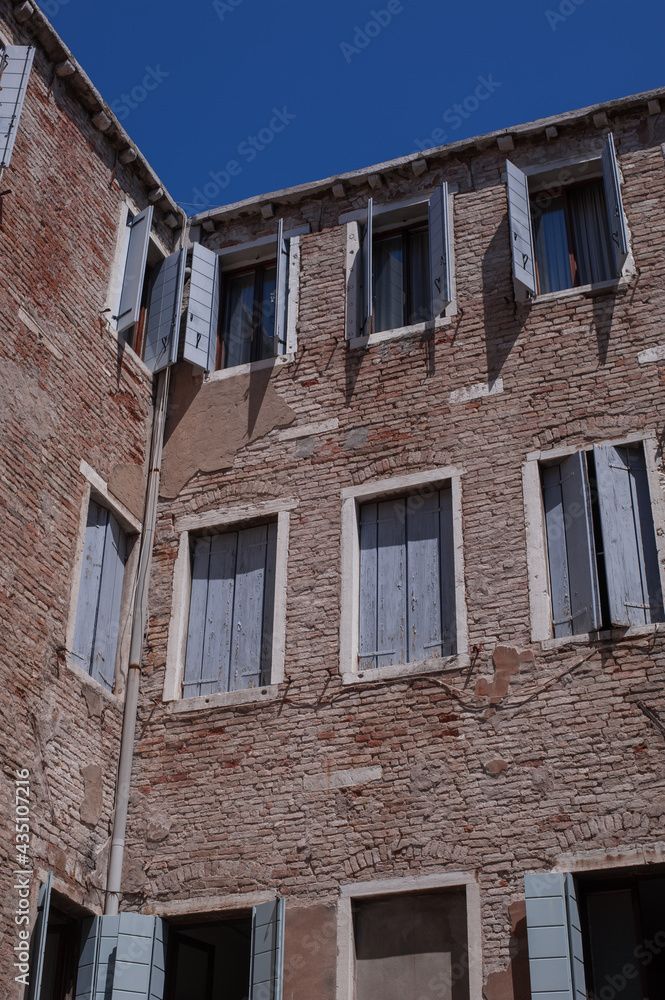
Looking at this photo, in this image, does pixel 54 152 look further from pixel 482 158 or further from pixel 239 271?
pixel 482 158

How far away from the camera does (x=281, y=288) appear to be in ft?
43.6

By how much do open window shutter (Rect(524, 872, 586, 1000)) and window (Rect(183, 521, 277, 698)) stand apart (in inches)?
128

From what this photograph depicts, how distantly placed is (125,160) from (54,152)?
1263 mm

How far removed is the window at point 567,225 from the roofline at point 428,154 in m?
0.51

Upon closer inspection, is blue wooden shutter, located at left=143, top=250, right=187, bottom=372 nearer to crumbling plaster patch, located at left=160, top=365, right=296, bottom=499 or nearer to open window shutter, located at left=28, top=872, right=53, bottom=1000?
crumbling plaster patch, located at left=160, top=365, right=296, bottom=499

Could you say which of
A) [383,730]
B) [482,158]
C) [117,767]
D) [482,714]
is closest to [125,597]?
[117,767]

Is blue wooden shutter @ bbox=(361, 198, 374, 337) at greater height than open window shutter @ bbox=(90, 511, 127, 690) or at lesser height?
greater

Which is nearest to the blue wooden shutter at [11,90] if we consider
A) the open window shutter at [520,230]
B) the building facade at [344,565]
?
the building facade at [344,565]

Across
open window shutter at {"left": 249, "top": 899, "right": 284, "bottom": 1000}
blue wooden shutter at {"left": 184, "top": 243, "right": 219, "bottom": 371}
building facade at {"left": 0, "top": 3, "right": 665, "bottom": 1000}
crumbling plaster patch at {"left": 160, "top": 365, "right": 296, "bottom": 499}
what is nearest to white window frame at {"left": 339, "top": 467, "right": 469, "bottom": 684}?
building facade at {"left": 0, "top": 3, "right": 665, "bottom": 1000}

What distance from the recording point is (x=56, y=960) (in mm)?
10094

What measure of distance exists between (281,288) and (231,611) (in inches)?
143

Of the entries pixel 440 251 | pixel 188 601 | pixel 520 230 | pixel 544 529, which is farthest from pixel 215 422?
pixel 544 529

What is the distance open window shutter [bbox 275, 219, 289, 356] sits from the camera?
12938 mm

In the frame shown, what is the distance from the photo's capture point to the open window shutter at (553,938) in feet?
28.5
